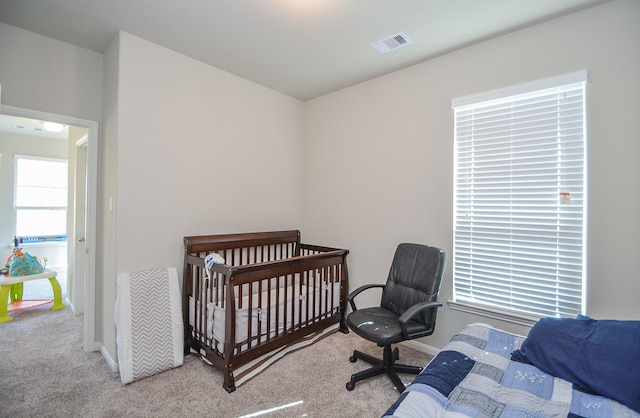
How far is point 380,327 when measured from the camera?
2.11 meters

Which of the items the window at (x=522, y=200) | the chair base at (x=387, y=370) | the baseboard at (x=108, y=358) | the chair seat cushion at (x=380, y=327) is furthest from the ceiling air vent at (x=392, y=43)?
the baseboard at (x=108, y=358)

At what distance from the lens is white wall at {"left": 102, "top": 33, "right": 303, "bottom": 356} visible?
2389 mm

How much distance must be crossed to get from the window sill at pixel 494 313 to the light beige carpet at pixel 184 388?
1.83 feet

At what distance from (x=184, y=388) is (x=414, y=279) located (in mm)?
1945

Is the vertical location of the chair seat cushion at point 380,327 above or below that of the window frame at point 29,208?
below

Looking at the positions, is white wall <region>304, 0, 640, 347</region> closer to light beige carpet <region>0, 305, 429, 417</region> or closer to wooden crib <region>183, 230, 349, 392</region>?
Result: wooden crib <region>183, 230, 349, 392</region>

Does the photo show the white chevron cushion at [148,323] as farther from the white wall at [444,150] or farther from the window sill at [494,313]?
the window sill at [494,313]

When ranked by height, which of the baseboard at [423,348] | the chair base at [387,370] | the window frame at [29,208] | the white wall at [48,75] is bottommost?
the baseboard at [423,348]

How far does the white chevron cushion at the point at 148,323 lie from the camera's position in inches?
87.9

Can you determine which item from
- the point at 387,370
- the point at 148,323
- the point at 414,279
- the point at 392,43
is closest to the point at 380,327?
the point at 387,370

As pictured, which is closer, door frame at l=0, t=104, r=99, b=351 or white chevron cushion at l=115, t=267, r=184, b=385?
white chevron cushion at l=115, t=267, r=184, b=385

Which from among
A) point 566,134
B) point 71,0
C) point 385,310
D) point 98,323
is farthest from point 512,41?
point 98,323

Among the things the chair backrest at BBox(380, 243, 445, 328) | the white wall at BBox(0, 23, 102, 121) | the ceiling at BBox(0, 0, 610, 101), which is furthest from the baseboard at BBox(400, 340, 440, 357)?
the white wall at BBox(0, 23, 102, 121)

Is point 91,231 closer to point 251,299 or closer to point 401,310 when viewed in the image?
point 251,299
